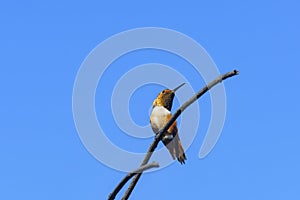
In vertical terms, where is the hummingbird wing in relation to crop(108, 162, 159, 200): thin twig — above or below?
above

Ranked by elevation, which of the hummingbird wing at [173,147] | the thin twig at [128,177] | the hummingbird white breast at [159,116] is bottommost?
the thin twig at [128,177]

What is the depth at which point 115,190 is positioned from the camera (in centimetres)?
217

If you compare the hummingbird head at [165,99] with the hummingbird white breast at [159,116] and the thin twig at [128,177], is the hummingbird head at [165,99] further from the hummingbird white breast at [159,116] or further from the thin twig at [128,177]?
the thin twig at [128,177]

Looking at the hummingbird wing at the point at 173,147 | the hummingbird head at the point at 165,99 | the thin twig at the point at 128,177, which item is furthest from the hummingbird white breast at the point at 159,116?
the thin twig at the point at 128,177

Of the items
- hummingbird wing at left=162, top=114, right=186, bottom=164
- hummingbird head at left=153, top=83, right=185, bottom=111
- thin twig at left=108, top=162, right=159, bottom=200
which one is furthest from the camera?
hummingbird head at left=153, top=83, right=185, bottom=111

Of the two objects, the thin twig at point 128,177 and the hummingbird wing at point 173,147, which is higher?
the hummingbird wing at point 173,147

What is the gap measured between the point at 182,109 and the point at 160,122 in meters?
6.02

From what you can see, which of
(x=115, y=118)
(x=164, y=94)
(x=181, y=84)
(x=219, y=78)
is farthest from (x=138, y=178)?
(x=164, y=94)

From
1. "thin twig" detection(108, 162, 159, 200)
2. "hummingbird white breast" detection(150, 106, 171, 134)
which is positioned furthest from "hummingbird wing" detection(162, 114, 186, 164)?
"thin twig" detection(108, 162, 159, 200)

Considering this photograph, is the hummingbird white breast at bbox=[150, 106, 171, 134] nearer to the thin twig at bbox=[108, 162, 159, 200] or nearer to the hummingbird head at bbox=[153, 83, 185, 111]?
the hummingbird head at bbox=[153, 83, 185, 111]

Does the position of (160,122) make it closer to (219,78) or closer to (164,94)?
(164,94)

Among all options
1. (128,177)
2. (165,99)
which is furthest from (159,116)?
(128,177)

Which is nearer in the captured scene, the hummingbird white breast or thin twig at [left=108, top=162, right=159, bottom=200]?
thin twig at [left=108, top=162, right=159, bottom=200]

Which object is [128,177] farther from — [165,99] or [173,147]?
[165,99]
